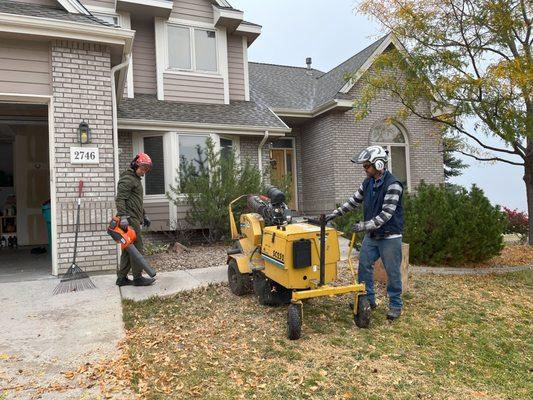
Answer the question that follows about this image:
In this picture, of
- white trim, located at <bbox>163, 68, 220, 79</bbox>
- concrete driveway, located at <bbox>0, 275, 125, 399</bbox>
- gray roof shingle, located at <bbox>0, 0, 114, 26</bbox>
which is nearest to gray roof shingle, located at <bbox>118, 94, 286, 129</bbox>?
white trim, located at <bbox>163, 68, 220, 79</bbox>

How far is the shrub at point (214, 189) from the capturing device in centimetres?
942

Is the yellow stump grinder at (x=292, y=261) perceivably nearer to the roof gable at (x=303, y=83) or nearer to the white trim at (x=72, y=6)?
the white trim at (x=72, y=6)

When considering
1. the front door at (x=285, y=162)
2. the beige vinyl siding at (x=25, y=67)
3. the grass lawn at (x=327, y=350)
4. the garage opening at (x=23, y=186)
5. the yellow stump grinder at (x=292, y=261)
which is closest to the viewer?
the grass lawn at (x=327, y=350)

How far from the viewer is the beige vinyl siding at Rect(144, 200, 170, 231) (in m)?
10.5

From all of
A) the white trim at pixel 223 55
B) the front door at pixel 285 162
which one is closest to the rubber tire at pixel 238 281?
the white trim at pixel 223 55

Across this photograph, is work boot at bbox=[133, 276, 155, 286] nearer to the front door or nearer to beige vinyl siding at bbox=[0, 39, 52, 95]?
beige vinyl siding at bbox=[0, 39, 52, 95]

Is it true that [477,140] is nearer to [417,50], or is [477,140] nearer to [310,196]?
[417,50]

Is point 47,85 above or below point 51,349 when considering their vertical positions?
above

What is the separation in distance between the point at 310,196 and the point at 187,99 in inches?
228

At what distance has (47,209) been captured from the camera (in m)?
8.46

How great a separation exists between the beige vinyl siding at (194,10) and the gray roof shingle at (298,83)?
2.70 metres

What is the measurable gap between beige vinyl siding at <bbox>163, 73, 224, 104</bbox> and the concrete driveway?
681 centimetres

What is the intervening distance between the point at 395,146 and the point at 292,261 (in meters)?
11.8

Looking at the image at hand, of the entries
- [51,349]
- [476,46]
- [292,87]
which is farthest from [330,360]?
[292,87]
